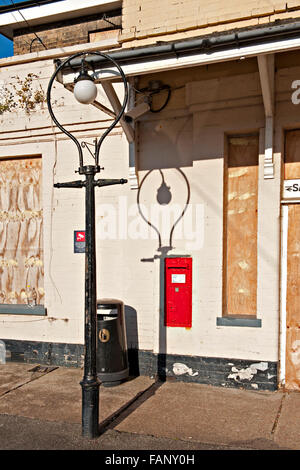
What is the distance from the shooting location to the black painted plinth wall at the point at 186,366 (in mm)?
6082

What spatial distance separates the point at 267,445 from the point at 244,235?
2899 millimetres

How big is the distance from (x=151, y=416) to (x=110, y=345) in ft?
4.43

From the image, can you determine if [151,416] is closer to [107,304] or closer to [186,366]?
[186,366]

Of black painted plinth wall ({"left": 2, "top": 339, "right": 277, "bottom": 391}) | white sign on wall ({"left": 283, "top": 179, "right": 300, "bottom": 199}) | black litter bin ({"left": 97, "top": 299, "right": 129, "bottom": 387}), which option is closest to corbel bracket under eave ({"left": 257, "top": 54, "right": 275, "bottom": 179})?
white sign on wall ({"left": 283, "top": 179, "right": 300, "bottom": 199})

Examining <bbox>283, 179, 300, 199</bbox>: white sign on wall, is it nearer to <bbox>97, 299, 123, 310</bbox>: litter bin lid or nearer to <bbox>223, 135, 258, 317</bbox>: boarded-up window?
<bbox>223, 135, 258, 317</bbox>: boarded-up window

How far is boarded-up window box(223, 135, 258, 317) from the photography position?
20.9 ft

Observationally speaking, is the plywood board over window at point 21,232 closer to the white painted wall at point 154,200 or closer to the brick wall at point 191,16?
the white painted wall at point 154,200

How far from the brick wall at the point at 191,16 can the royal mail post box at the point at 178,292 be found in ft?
10.6

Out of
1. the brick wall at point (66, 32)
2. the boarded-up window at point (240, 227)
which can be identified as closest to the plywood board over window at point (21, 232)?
the boarded-up window at point (240, 227)

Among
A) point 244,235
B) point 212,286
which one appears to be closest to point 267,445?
point 212,286

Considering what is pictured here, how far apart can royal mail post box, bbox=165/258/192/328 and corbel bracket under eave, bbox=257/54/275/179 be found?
174cm

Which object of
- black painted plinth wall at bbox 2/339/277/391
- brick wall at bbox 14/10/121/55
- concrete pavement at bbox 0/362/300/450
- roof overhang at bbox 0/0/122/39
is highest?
roof overhang at bbox 0/0/122/39

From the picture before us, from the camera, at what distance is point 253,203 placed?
20.9 feet

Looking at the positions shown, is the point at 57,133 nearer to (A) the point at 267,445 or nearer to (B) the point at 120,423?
(B) the point at 120,423
